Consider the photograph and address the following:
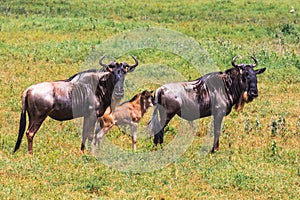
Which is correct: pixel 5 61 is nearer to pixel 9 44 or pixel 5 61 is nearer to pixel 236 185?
pixel 9 44

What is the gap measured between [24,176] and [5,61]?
13.0 m

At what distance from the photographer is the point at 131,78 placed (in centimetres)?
2211

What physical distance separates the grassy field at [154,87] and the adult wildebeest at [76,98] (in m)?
0.64

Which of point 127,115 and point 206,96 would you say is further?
point 127,115

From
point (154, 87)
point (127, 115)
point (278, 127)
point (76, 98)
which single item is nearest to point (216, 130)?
point (127, 115)

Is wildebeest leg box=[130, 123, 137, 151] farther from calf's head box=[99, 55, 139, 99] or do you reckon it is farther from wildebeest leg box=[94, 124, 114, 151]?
calf's head box=[99, 55, 139, 99]

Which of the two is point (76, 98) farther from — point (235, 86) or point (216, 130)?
point (235, 86)

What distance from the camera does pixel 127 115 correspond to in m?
→ 16.1

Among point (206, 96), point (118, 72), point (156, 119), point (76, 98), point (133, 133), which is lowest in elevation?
point (133, 133)

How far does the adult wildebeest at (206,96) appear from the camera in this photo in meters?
15.4

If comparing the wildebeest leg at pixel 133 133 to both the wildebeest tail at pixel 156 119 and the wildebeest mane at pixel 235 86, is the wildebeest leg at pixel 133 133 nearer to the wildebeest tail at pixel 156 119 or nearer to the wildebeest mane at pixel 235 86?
the wildebeest tail at pixel 156 119

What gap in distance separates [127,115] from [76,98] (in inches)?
77.0

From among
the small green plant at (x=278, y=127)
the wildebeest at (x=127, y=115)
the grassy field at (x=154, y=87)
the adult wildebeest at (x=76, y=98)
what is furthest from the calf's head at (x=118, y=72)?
the small green plant at (x=278, y=127)

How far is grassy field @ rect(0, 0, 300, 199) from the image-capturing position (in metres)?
12.4
